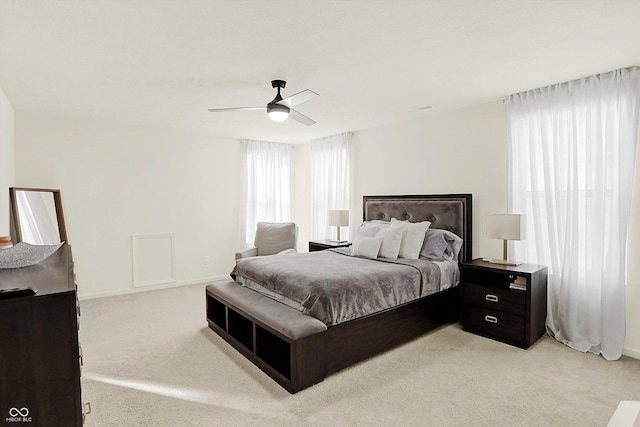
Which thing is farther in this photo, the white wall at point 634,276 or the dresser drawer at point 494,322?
the dresser drawer at point 494,322

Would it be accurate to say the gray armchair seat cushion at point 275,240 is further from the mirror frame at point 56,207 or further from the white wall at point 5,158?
the white wall at point 5,158

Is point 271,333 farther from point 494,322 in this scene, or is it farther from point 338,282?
point 494,322

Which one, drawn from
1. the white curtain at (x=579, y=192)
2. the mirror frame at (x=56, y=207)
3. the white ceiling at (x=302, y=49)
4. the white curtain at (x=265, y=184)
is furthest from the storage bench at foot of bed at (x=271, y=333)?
the white curtain at (x=265, y=184)

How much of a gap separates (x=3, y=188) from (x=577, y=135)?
5.31 m

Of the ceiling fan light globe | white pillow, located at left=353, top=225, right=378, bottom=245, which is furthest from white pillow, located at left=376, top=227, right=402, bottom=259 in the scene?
the ceiling fan light globe

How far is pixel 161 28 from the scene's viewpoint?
2.10 m

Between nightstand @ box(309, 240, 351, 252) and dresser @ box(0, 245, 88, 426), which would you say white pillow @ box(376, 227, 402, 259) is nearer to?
nightstand @ box(309, 240, 351, 252)

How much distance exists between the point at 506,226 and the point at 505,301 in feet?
2.29

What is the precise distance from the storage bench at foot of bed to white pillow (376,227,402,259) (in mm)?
1424

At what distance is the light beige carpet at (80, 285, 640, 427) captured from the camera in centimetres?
211

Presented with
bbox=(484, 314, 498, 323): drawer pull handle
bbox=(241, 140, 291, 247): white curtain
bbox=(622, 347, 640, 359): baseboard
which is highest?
bbox=(241, 140, 291, 247): white curtain

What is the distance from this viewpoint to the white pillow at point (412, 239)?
147 inches

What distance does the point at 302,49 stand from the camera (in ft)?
7.86

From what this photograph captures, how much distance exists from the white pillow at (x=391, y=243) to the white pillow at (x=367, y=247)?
60mm
